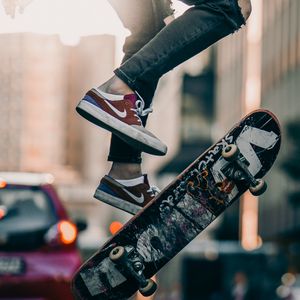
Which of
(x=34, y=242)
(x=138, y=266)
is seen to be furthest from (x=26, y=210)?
(x=138, y=266)

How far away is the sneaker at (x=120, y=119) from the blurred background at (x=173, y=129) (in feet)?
1.31

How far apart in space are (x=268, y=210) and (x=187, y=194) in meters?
47.9

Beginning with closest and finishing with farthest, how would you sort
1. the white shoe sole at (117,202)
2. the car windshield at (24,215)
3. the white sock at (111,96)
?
the white sock at (111,96)
the white shoe sole at (117,202)
the car windshield at (24,215)

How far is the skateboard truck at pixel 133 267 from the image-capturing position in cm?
466

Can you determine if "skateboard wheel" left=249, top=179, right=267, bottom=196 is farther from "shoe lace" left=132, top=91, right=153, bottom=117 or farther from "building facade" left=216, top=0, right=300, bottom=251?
"building facade" left=216, top=0, right=300, bottom=251

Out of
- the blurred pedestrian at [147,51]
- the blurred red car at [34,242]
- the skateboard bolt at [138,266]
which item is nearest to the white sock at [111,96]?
the blurred pedestrian at [147,51]

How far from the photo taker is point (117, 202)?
16.1 feet

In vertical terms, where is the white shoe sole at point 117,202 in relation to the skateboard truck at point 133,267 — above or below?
above

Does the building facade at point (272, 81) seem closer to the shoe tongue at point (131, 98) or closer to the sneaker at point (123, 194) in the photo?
the sneaker at point (123, 194)

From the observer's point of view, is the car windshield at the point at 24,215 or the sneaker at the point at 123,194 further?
the car windshield at the point at 24,215

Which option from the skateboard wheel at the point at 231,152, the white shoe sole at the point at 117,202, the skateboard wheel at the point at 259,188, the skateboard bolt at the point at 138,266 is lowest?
the skateboard bolt at the point at 138,266

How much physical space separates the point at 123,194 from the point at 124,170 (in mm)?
103

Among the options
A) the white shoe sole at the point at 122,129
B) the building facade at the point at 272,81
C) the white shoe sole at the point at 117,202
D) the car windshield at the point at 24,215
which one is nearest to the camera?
the white shoe sole at the point at 122,129

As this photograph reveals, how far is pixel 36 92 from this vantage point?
461 feet
